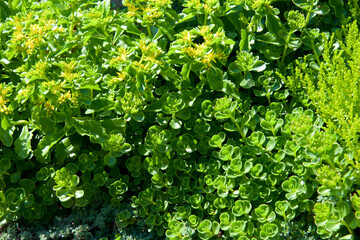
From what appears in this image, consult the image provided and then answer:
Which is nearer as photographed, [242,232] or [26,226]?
[242,232]

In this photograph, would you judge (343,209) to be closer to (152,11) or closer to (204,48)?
(204,48)

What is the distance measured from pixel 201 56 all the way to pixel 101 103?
60 cm

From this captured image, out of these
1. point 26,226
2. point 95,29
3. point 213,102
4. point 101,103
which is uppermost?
point 95,29

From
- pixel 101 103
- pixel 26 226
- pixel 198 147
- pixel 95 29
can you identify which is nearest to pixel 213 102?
pixel 198 147

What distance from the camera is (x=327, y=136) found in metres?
2.09

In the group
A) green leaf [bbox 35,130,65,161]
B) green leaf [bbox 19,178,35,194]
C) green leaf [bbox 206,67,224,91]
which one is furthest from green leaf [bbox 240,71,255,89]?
green leaf [bbox 19,178,35,194]

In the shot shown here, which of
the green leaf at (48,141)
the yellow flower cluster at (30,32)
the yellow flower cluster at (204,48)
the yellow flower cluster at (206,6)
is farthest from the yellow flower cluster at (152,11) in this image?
the green leaf at (48,141)

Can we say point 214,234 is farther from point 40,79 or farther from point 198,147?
point 40,79

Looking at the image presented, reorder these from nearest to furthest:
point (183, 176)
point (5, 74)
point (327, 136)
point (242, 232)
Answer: point (327, 136)
point (242, 232)
point (183, 176)
point (5, 74)

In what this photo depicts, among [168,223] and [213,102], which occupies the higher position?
[213,102]

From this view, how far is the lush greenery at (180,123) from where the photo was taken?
89.8 inches

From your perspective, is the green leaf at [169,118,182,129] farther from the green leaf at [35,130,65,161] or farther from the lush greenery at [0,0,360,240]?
the green leaf at [35,130,65,161]

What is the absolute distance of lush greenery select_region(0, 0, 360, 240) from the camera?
7.48 ft

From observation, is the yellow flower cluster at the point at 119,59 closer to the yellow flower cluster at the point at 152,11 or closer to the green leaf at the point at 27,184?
the yellow flower cluster at the point at 152,11
